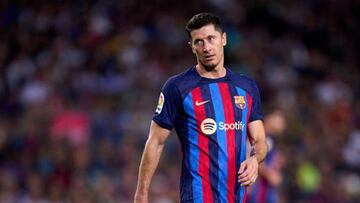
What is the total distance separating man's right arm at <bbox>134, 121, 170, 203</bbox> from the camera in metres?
6.26

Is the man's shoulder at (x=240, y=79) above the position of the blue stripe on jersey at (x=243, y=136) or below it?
above

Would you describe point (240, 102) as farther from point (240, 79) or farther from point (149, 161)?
point (149, 161)

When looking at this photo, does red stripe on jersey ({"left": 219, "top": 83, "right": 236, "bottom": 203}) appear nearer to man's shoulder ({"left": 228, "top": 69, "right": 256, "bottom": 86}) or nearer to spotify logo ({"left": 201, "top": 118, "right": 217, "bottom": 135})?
spotify logo ({"left": 201, "top": 118, "right": 217, "bottom": 135})

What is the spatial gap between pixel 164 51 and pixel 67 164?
308 centimetres

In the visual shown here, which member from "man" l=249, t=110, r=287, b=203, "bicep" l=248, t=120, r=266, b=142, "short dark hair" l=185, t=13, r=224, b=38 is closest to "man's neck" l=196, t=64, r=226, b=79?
"short dark hair" l=185, t=13, r=224, b=38

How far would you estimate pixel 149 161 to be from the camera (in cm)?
631

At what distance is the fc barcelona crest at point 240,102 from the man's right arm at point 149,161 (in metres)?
Answer: 0.53

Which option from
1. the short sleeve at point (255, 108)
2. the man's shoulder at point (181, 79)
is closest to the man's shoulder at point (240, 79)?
the short sleeve at point (255, 108)

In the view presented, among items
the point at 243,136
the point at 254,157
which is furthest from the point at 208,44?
the point at 254,157

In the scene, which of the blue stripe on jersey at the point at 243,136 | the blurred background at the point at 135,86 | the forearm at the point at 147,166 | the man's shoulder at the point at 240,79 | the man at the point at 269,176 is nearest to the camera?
the forearm at the point at 147,166

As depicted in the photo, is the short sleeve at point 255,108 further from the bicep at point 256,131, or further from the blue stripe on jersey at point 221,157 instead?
the blue stripe on jersey at point 221,157

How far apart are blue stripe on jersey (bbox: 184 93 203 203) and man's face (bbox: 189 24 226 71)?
0.28 metres

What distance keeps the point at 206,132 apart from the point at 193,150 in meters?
0.15

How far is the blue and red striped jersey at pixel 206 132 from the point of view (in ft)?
20.6
